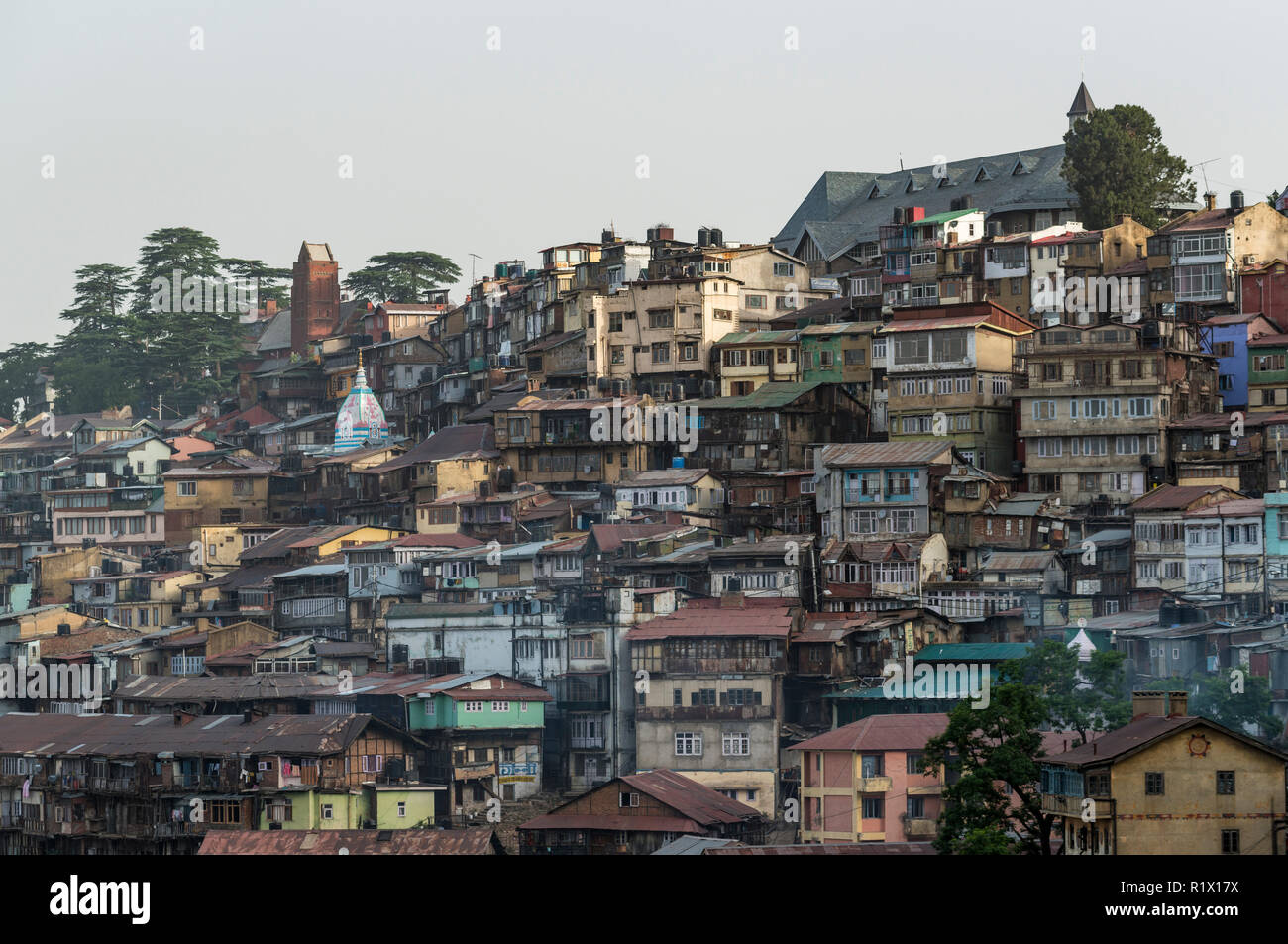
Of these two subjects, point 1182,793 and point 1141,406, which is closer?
point 1182,793

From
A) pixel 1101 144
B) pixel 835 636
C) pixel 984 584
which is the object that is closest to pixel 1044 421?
pixel 984 584

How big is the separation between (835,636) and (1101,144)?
35.7 metres

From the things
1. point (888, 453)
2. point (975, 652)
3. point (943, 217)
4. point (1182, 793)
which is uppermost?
point (943, 217)

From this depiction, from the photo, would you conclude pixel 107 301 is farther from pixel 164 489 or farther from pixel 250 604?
pixel 250 604

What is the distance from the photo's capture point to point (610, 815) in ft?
169

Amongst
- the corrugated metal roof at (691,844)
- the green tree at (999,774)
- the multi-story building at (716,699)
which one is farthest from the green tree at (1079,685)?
the corrugated metal roof at (691,844)

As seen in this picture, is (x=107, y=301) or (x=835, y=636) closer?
(x=835, y=636)

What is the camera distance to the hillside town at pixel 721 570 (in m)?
51.7

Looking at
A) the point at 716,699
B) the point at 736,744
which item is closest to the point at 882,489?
the point at 716,699

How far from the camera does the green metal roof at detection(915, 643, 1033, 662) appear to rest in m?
56.8

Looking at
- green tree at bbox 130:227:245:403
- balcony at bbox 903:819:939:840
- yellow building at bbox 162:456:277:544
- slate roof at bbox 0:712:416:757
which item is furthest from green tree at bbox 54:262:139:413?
balcony at bbox 903:819:939:840

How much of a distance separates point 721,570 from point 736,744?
25.5 ft

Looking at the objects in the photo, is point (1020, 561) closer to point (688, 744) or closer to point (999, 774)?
point (688, 744)

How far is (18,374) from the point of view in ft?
395
